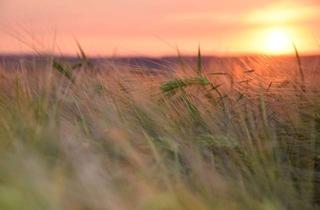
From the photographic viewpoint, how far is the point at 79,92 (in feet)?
6.12

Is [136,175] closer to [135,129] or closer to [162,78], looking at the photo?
[135,129]

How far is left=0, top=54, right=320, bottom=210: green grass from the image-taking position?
121 cm

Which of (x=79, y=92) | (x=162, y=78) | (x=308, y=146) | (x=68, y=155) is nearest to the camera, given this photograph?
(x=68, y=155)

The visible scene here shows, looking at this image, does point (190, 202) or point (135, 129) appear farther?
point (135, 129)

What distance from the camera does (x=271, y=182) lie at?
4.49ft

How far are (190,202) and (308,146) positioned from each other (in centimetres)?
46

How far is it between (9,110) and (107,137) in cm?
35

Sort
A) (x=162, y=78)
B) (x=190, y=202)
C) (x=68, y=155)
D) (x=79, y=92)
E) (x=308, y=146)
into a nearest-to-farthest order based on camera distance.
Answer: (x=190, y=202) → (x=68, y=155) → (x=308, y=146) → (x=79, y=92) → (x=162, y=78)

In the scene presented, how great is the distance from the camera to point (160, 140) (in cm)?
159

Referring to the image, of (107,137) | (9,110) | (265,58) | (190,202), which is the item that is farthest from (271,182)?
(265,58)

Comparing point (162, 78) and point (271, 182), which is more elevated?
point (162, 78)

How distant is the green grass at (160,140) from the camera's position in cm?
121

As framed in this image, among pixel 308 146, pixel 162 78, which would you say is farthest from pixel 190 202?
pixel 162 78

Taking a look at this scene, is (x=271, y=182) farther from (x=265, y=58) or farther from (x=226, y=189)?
(x=265, y=58)
